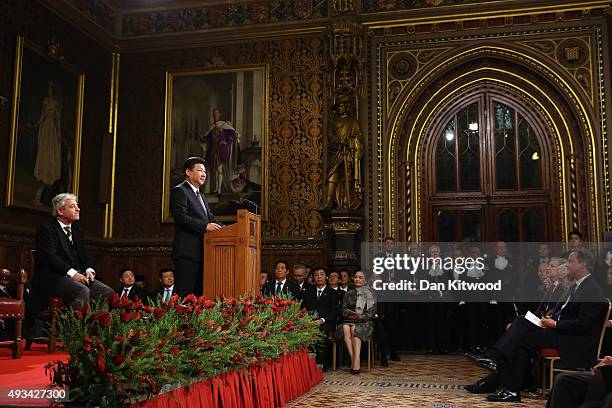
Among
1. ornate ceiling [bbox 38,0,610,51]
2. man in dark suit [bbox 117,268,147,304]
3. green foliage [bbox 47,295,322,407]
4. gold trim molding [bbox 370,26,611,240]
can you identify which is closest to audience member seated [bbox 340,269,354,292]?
gold trim molding [bbox 370,26,611,240]

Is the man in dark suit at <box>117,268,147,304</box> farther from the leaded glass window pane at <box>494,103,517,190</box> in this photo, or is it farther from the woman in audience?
the leaded glass window pane at <box>494,103,517,190</box>

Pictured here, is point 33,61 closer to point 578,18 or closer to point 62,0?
point 62,0

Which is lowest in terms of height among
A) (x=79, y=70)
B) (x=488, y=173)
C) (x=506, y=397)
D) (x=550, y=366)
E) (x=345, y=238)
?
(x=506, y=397)

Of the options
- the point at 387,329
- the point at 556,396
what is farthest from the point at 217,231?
the point at 387,329

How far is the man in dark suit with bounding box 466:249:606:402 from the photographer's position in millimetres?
5293

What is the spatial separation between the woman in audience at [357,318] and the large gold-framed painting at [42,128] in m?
4.90

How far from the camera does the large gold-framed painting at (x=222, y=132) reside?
444 inches

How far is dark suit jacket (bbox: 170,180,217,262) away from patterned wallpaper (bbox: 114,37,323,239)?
597 centimetres

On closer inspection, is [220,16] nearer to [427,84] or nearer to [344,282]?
[427,84]

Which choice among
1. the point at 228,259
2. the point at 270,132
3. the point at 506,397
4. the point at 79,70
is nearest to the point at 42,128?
the point at 79,70

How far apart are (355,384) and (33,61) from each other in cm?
674

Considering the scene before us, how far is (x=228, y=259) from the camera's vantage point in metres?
5.04

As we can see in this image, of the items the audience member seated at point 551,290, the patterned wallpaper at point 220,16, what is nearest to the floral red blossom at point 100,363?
the audience member seated at point 551,290

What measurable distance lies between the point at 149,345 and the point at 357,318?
4.79 meters
